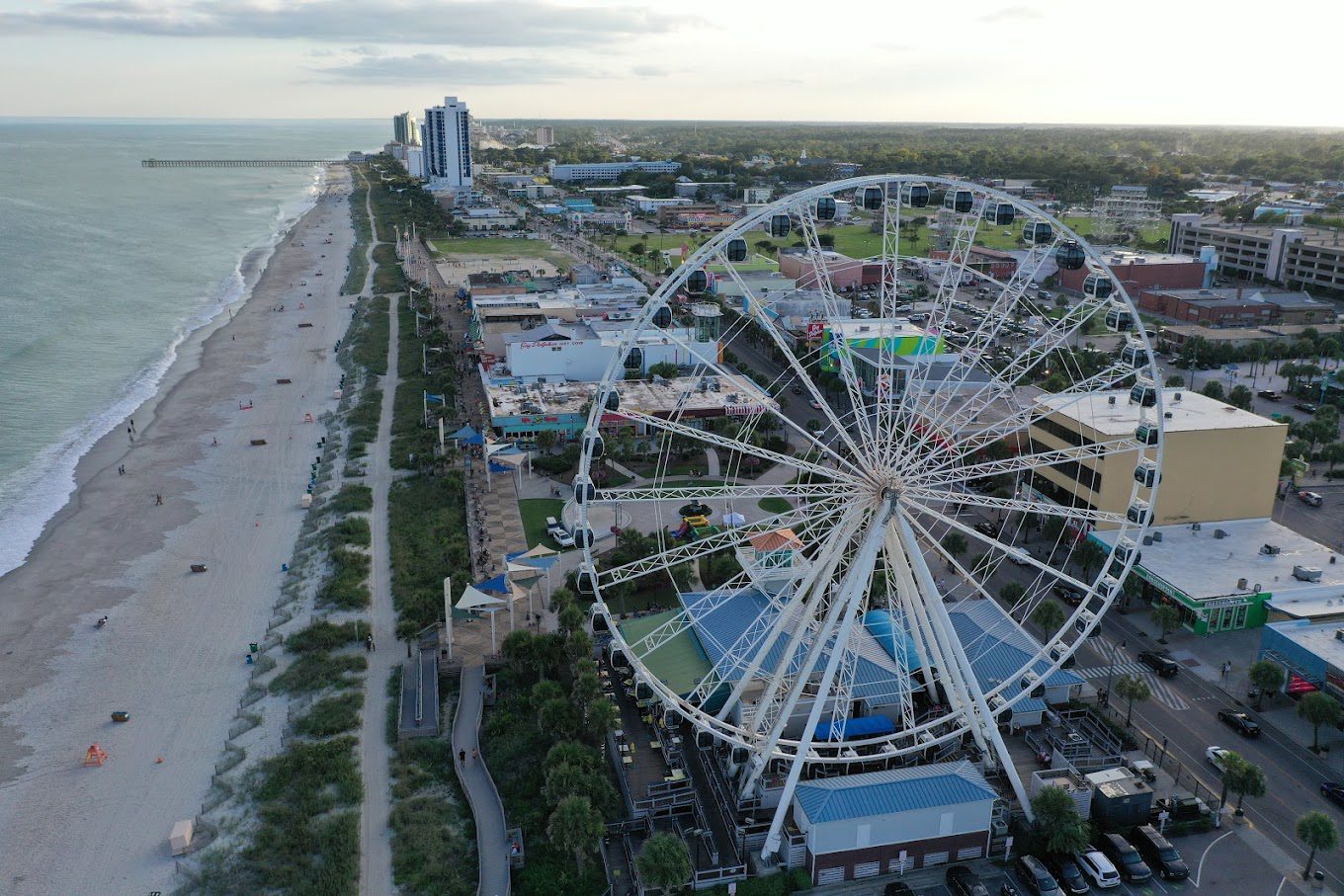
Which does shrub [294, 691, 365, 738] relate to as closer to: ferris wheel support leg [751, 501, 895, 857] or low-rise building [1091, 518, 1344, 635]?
ferris wheel support leg [751, 501, 895, 857]

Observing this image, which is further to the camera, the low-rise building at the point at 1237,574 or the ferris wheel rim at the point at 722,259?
the low-rise building at the point at 1237,574

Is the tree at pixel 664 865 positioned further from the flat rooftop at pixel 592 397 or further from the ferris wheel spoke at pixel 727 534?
the flat rooftop at pixel 592 397

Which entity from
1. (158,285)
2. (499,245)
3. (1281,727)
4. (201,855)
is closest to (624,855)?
(201,855)

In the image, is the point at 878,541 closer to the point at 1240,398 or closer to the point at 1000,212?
the point at 1000,212

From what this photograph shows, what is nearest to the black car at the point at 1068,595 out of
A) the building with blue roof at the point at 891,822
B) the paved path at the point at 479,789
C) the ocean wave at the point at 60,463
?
the building with blue roof at the point at 891,822

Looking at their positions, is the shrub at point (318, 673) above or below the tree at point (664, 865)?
below

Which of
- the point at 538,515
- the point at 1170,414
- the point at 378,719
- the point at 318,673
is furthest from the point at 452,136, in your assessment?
the point at 378,719
